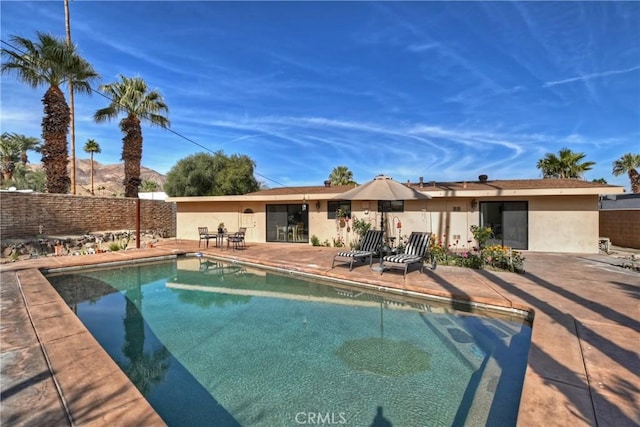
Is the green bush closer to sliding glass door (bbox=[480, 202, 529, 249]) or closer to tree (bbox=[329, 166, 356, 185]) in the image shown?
sliding glass door (bbox=[480, 202, 529, 249])

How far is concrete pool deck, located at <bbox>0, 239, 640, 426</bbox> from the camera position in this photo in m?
2.62

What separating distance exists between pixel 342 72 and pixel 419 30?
5.65m

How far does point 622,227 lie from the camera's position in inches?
573

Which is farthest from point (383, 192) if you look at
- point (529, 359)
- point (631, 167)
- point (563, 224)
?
point (631, 167)

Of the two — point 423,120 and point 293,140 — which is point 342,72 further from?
point 293,140

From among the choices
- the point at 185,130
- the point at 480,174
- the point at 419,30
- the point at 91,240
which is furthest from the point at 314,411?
the point at 185,130

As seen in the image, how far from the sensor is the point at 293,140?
30000 mm

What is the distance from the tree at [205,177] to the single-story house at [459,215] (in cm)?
1147

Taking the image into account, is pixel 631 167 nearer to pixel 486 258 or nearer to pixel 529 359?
pixel 486 258

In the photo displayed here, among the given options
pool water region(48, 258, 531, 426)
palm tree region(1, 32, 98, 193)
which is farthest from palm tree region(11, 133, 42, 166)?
pool water region(48, 258, 531, 426)

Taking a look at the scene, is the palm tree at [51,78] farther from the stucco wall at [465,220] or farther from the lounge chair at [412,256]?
the lounge chair at [412,256]

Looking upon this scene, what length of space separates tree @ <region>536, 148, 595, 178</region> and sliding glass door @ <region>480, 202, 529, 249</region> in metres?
16.4

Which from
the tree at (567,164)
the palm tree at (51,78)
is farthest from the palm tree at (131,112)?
the tree at (567,164)

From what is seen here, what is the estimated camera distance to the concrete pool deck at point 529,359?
2617mm
